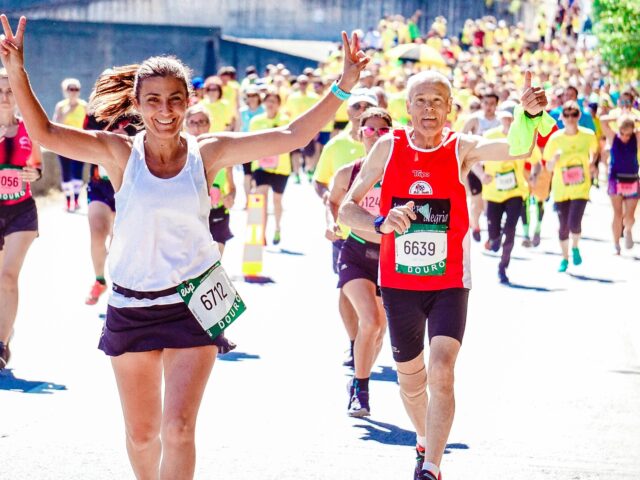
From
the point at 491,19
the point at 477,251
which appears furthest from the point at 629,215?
the point at 491,19

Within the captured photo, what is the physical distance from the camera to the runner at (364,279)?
8.44 meters

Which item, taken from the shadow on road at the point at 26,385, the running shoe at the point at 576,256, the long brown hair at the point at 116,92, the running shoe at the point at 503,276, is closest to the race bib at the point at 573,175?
the running shoe at the point at 576,256

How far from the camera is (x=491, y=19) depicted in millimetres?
44219

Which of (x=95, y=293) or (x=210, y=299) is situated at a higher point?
(x=210, y=299)

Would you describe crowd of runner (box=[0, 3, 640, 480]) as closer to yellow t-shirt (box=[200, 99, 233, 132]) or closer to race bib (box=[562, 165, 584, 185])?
race bib (box=[562, 165, 584, 185])

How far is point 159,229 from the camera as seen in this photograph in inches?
206

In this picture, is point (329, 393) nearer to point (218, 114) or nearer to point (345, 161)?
point (345, 161)

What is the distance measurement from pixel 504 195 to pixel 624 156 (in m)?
2.80

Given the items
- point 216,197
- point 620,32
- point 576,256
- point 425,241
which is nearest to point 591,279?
point 576,256

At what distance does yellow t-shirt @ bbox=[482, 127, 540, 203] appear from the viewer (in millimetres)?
15466

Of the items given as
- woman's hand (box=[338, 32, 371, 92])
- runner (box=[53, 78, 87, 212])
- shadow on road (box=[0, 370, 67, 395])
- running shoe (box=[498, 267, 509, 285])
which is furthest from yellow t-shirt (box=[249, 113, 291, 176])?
woman's hand (box=[338, 32, 371, 92])

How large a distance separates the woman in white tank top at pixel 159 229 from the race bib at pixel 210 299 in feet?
0.11

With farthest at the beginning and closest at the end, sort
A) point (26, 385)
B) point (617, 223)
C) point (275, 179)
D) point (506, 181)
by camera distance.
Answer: point (275, 179), point (617, 223), point (506, 181), point (26, 385)

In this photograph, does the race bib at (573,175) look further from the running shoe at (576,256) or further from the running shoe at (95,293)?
the running shoe at (95,293)
